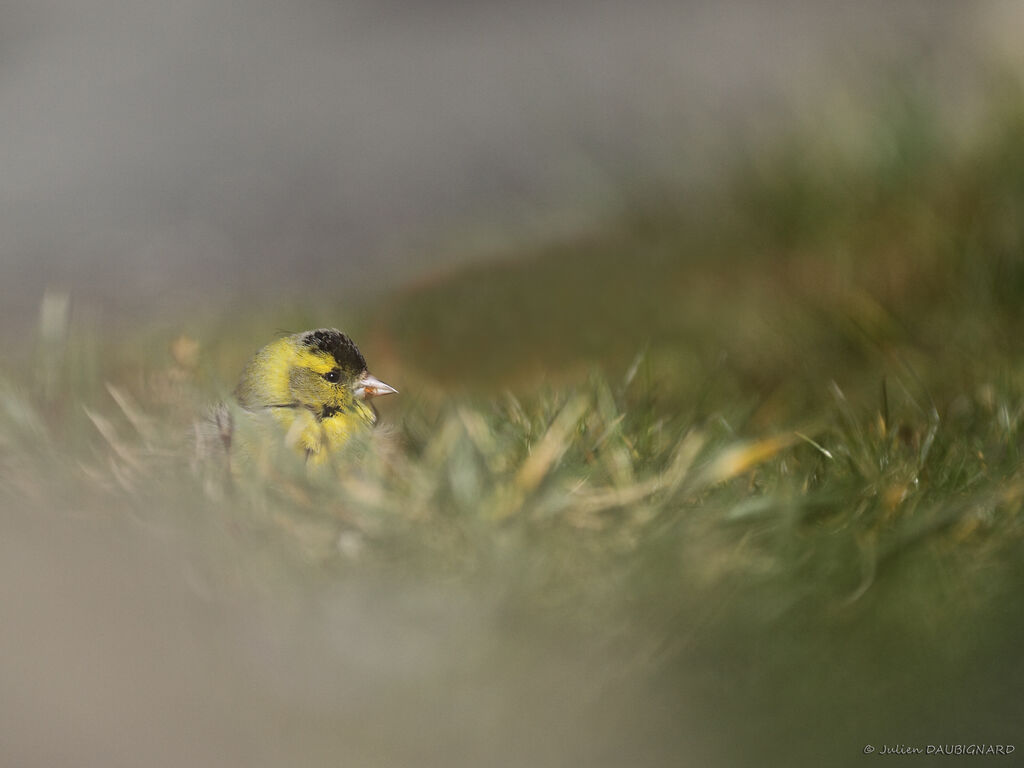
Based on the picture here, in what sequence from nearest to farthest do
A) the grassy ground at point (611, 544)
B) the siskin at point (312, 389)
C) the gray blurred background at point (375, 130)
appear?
the grassy ground at point (611, 544) < the siskin at point (312, 389) < the gray blurred background at point (375, 130)

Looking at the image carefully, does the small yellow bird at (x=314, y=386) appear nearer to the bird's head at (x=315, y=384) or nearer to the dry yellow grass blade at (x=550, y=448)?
the bird's head at (x=315, y=384)

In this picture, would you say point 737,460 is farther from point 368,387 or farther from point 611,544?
point 368,387

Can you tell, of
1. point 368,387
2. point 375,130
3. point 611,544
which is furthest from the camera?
point 375,130

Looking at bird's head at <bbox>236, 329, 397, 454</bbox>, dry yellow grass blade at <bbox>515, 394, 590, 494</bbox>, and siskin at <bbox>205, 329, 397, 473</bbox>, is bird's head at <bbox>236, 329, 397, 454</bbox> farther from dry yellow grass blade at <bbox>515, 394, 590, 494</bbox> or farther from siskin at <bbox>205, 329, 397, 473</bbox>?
dry yellow grass blade at <bbox>515, 394, 590, 494</bbox>

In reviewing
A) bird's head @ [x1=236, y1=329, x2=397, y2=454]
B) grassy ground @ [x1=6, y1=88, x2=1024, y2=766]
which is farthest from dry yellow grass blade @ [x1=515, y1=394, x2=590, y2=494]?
bird's head @ [x1=236, y1=329, x2=397, y2=454]

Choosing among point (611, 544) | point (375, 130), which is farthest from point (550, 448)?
point (375, 130)

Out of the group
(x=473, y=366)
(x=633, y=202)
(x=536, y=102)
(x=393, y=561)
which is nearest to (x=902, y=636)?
(x=393, y=561)

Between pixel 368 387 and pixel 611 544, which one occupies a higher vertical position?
pixel 368 387

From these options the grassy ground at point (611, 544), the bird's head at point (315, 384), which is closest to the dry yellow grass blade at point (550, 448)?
the grassy ground at point (611, 544)
